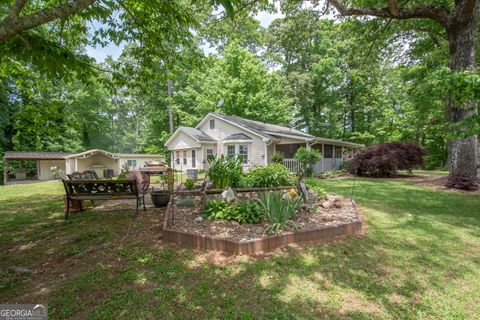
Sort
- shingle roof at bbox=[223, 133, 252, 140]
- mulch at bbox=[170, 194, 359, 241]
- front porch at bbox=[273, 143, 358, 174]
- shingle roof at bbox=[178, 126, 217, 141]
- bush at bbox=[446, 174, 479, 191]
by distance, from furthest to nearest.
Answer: shingle roof at bbox=[178, 126, 217, 141]
shingle roof at bbox=[223, 133, 252, 140]
front porch at bbox=[273, 143, 358, 174]
bush at bbox=[446, 174, 479, 191]
mulch at bbox=[170, 194, 359, 241]

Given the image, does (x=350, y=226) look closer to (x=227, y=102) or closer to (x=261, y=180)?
(x=261, y=180)

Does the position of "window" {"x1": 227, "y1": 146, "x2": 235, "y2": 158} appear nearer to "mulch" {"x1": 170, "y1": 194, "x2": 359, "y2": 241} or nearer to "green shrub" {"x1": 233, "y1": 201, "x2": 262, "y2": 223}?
"mulch" {"x1": 170, "y1": 194, "x2": 359, "y2": 241}

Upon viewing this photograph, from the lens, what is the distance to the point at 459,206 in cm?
659

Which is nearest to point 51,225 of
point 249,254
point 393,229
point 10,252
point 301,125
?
point 10,252

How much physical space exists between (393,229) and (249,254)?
3.27 metres

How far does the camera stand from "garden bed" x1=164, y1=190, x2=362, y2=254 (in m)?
3.61

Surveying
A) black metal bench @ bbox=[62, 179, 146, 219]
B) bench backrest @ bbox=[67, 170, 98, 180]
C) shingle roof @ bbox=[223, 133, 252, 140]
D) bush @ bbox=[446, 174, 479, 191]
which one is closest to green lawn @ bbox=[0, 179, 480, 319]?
black metal bench @ bbox=[62, 179, 146, 219]

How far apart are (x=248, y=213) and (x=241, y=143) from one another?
1353 centimetres

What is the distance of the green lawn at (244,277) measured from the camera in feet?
7.86

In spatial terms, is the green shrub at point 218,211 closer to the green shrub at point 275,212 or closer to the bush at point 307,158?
the green shrub at point 275,212

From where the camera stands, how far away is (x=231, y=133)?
1883 centimetres

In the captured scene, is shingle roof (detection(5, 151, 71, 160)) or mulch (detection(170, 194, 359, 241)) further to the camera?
shingle roof (detection(5, 151, 71, 160))

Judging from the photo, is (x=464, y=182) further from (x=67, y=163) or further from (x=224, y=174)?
(x=67, y=163)

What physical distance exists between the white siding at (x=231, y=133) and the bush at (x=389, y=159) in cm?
626
